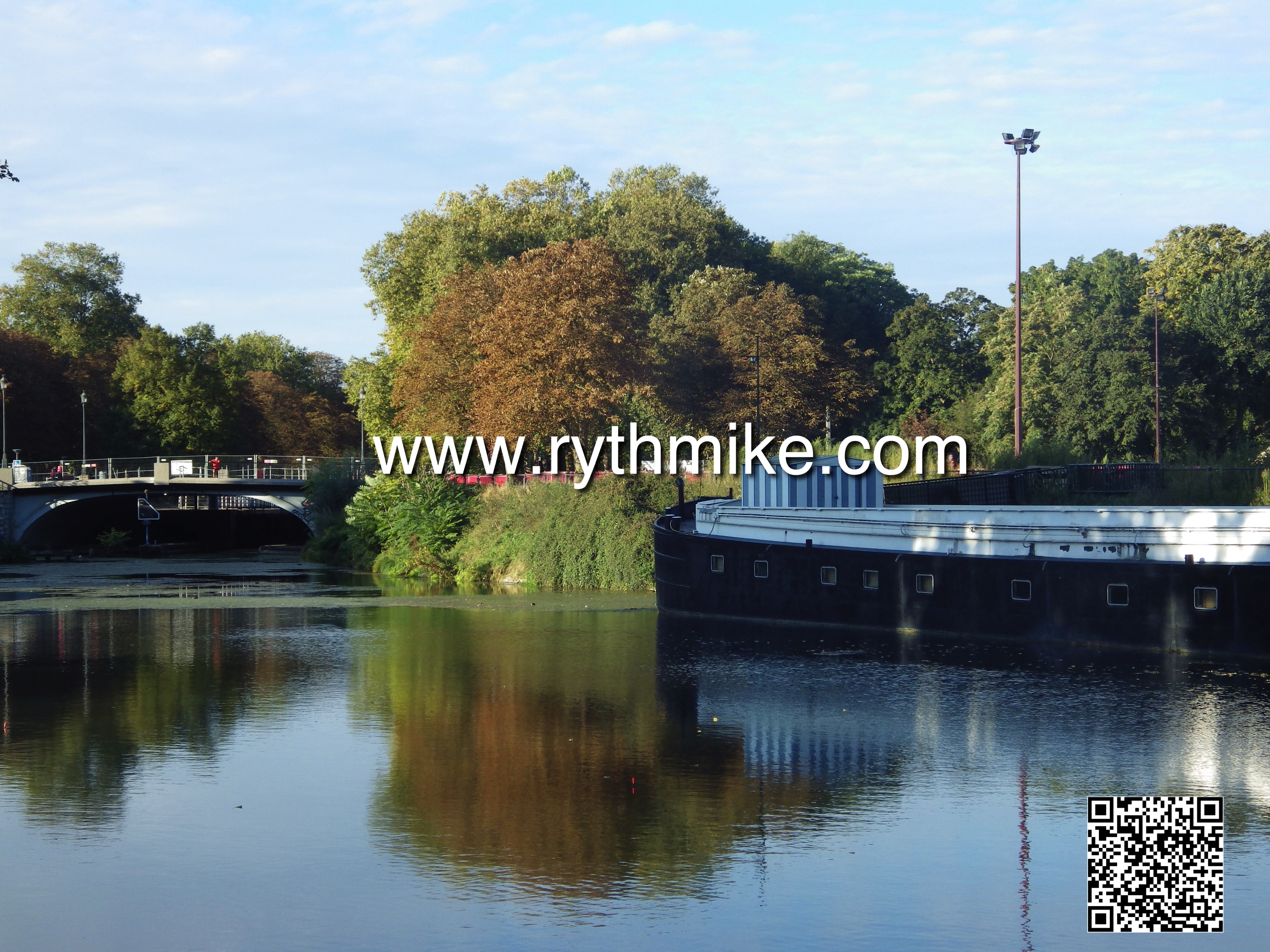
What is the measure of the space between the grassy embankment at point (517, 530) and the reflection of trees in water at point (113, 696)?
14.6 meters

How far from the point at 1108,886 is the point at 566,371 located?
46884 millimetres

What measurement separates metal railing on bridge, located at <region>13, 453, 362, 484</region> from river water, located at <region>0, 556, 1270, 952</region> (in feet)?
167

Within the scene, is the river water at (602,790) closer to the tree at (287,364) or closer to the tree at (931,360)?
the tree at (931,360)

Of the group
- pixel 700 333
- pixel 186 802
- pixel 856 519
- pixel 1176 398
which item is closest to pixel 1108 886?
pixel 186 802

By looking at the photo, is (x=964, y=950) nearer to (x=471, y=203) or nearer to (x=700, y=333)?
(x=700, y=333)

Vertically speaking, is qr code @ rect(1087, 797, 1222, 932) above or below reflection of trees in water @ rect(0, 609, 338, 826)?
above

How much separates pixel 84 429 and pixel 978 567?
76827mm

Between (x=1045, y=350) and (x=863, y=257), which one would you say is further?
(x=863, y=257)

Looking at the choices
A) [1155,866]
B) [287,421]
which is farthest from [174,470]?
[1155,866]

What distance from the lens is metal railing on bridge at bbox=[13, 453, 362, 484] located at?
81250 mm

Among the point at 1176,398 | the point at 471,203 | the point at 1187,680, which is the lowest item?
the point at 1187,680

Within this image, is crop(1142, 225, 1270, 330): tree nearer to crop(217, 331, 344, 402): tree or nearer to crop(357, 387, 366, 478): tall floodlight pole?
crop(357, 387, 366, 478): tall floodlight pole

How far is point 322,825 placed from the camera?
1519 centimetres

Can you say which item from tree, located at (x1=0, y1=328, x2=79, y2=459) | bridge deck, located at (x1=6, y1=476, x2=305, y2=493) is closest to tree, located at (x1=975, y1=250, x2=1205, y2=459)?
bridge deck, located at (x1=6, y1=476, x2=305, y2=493)
